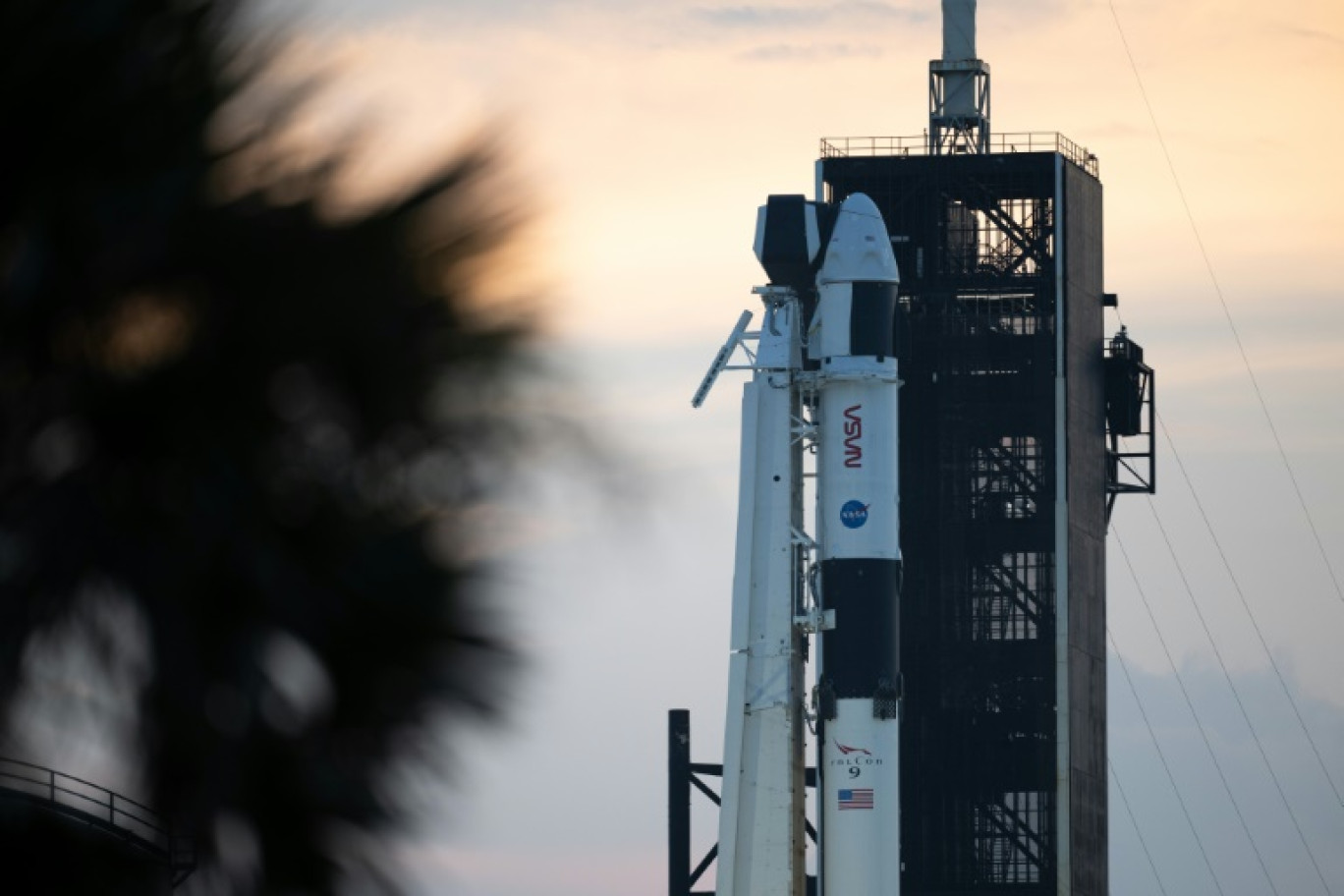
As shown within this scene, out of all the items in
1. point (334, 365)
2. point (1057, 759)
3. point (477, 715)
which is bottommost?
point (477, 715)

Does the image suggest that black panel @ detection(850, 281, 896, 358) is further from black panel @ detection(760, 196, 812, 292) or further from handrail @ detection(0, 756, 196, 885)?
handrail @ detection(0, 756, 196, 885)

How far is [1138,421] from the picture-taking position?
77.8m

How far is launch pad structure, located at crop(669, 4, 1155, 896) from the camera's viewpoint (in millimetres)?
70438

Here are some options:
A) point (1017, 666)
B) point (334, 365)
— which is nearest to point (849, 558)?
point (1017, 666)

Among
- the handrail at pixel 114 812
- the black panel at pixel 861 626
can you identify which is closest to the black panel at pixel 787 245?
the black panel at pixel 861 626

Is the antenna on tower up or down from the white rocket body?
up

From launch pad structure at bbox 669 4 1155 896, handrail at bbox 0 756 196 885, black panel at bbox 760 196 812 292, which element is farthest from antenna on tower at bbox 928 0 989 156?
handrail at bbox 0 756 196 885

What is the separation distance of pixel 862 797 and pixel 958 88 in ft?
82.9

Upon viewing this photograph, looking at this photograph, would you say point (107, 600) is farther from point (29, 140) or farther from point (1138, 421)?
point (1138, 421)

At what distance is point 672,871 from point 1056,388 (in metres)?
15.8

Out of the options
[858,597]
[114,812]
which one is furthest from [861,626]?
[114,812]

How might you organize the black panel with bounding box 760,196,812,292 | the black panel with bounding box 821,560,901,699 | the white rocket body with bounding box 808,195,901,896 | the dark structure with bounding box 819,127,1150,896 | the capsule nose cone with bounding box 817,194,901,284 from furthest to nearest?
the dark structure with bounding box 819,127,1150,896 → the black panel with bounding box 760,196,812,292 → the capsule nose cone with bounding box 817,194,901,284 → the black panel with bounding box 821,560,901,699 → the white rocket body with bounding box 808,195,901,896

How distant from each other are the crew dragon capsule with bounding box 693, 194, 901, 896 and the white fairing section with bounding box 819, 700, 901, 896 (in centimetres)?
3

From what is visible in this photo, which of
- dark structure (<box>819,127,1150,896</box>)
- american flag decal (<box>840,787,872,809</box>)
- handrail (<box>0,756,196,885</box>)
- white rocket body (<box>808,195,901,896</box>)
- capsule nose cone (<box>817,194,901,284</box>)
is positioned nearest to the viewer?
handrail (<box>0,756,196,885</box>)
